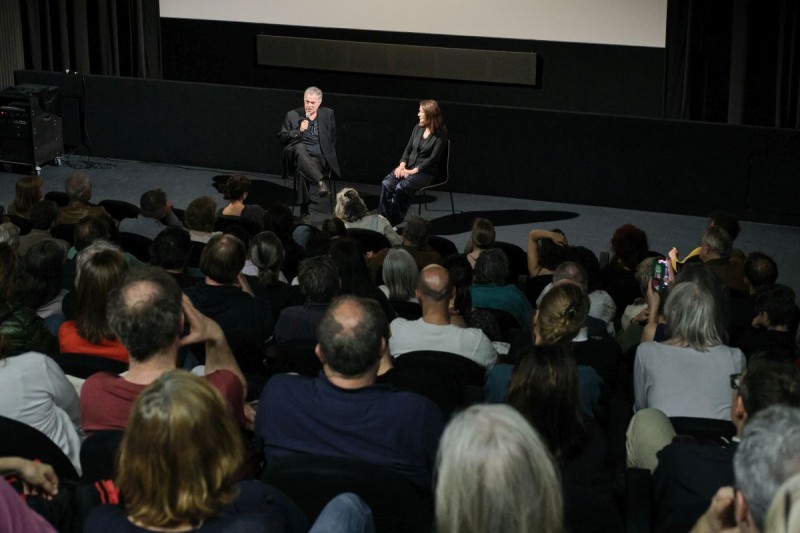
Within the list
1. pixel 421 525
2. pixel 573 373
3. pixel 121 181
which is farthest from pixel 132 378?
pixel 121 181

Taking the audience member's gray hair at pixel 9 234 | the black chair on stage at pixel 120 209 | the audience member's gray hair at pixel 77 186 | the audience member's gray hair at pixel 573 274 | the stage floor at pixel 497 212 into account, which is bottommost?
the stage floor at pixel 497 212

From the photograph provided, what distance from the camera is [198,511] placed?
2.34m

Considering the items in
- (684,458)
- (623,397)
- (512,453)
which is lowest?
(623,397)

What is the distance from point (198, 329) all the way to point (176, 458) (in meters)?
1.27

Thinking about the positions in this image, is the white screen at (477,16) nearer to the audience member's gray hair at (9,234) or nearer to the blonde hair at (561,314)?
the audience member's gray hair at (9,234)

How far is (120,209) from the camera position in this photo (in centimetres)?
A: 765

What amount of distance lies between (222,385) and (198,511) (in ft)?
3.06

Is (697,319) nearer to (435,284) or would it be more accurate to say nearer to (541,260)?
(435,284)

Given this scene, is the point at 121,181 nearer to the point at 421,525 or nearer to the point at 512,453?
the point at 421,525

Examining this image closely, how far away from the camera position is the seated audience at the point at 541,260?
6.15m

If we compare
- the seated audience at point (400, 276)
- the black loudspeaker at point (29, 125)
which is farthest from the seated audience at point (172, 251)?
the black loudspeaker at point (29, 125)

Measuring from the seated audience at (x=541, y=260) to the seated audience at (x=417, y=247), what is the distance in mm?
567

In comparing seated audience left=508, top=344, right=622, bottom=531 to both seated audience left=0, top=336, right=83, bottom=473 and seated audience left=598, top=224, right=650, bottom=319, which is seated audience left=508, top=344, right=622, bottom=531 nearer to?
seated audience left=0, top=336, right=83, bottom=473

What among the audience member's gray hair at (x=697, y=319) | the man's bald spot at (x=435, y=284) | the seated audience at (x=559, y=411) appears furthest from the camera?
the man's bald spot at (x=435, y=284)
